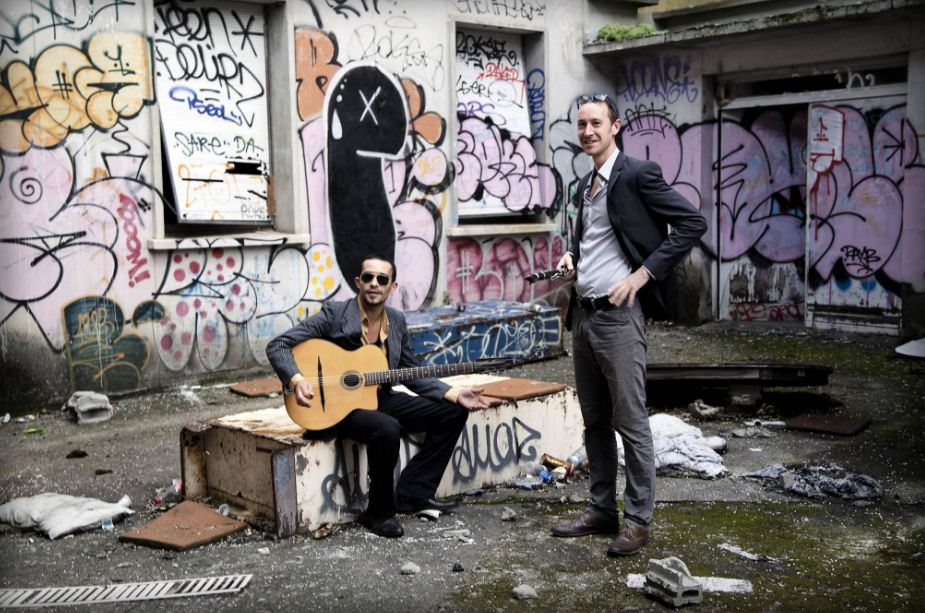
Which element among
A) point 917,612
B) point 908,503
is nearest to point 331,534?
point 917,612

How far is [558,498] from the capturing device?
5.68 m

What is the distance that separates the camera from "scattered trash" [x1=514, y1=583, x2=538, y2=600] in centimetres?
418

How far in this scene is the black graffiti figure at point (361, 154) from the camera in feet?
33.0

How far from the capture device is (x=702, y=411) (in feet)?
24.7

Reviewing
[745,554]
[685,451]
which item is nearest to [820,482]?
[685,451]

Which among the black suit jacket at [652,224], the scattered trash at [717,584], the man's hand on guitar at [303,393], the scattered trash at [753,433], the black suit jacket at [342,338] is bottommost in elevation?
the scattered trash at [753,433]

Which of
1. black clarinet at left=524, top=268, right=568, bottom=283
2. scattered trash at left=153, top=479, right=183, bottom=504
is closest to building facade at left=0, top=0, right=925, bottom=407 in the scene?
scattered trash at left=153, top=479, right=183, bottom=504

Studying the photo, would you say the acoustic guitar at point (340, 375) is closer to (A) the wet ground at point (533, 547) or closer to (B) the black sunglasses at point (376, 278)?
(B) the black sunglasses at point (376, 278)

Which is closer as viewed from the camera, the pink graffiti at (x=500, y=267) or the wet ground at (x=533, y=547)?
the wet ground at (x=533, y=547)

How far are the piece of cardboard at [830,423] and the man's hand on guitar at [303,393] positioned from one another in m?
3.93

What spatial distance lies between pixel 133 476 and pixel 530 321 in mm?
4758

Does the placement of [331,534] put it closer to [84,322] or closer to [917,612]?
[917,612]

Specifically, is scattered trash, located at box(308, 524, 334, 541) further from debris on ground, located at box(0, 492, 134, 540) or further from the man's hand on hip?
the man's hand on hip

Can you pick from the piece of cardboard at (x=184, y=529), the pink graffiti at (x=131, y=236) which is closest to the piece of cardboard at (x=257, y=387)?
the pink graffiti at (x=131, y=236)
